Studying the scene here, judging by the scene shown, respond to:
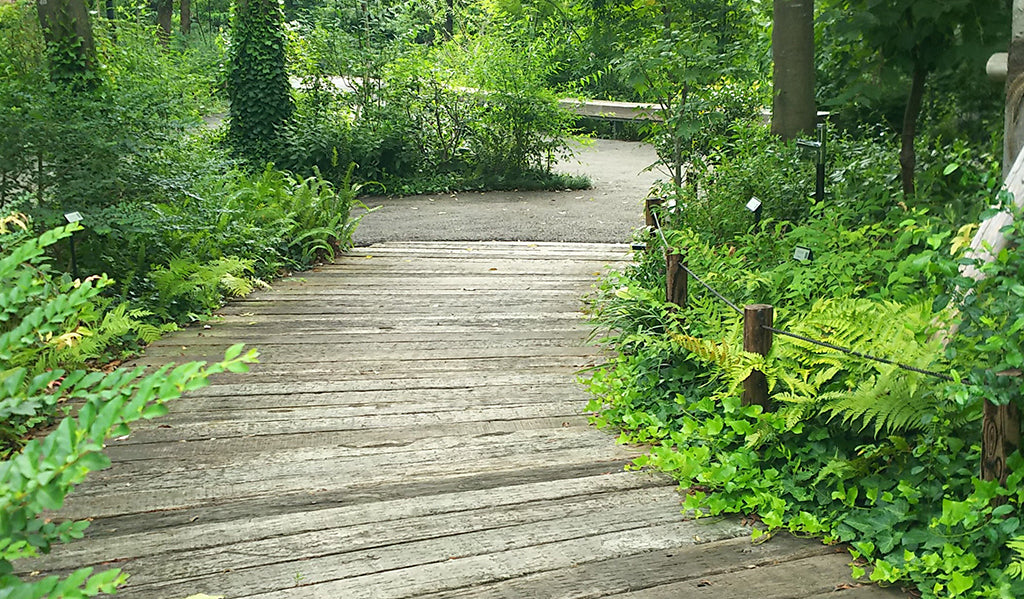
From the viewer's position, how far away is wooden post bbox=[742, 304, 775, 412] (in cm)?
412

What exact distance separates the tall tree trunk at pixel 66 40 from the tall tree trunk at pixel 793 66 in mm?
5960

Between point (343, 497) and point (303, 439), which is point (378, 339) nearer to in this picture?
point (303, 439)

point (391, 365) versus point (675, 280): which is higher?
point (675, 280)

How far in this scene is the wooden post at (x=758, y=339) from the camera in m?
4.12

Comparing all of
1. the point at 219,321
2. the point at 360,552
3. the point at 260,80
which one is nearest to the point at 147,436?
the point at 360,552

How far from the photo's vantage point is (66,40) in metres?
8.02

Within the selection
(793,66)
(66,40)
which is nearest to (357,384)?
(793,66)

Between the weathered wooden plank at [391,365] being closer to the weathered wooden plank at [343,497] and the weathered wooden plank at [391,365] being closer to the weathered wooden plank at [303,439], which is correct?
the weathered wooden plank at [303,439]

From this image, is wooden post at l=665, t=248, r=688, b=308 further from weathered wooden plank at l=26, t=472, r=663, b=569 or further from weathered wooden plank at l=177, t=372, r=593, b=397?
weathered wooden plank at l=26, t=472, r=663, b=569

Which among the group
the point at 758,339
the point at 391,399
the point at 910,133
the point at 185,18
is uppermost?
the point at 185,18

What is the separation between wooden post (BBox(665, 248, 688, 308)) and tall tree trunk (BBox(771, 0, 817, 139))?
2.05 m

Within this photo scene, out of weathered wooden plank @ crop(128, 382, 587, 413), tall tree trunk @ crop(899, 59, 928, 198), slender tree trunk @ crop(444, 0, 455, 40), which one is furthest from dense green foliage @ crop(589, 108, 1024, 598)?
slender tree trunk @ crop(444, 0, 455, 40)

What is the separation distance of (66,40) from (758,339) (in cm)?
686

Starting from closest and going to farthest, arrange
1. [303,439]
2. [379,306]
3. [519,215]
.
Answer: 1. [303,439]
2. [379,306]
3. [519,215]
